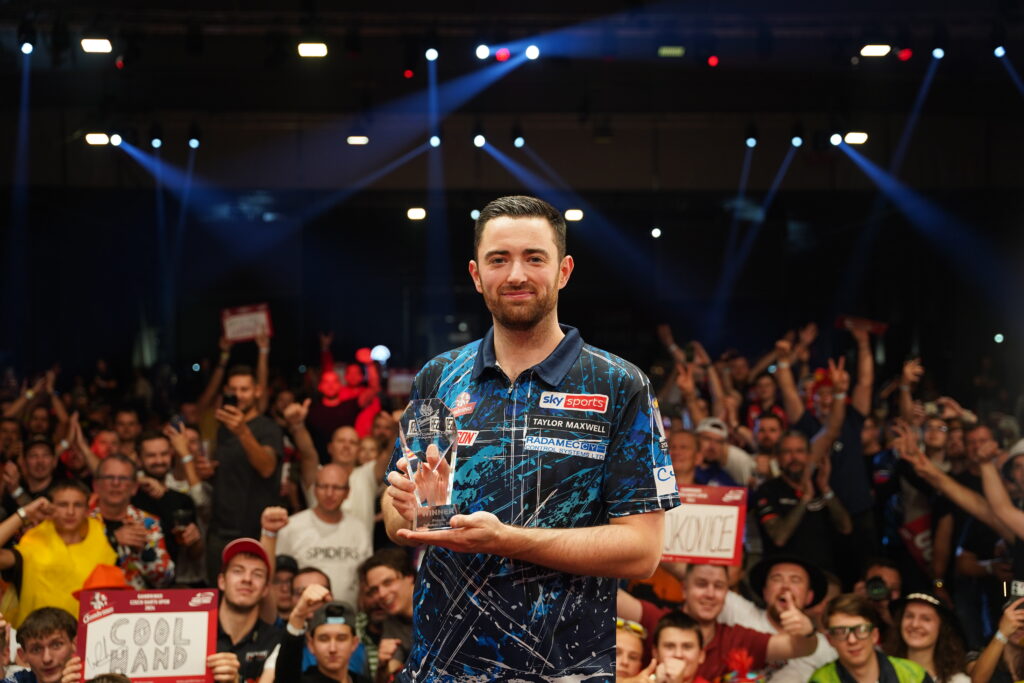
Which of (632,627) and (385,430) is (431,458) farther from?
(385,430)

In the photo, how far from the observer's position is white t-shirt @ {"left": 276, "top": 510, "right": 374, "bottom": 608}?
5.86 metres

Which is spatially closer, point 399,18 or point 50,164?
point 399,18

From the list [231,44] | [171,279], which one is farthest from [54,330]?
[231,44]

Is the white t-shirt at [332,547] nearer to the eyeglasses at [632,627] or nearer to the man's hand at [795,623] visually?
the eyeglasses at [632,627]

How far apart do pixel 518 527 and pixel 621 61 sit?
1065cm

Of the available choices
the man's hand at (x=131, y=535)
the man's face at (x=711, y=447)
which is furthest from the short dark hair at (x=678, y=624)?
the man's hand at (x=131, y=535)

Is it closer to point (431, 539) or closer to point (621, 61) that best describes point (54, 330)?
point (621, 61)

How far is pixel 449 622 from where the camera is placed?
199 centimetres

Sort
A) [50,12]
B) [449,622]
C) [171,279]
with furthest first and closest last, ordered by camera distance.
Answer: [171,279], [50,12], [449,622]

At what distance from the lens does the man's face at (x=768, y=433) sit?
748 centimetres

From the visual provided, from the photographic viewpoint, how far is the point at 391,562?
541 centimetres

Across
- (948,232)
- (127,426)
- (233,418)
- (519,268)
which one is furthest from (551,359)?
(948,232)

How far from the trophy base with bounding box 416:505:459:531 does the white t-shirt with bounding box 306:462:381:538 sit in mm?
4434

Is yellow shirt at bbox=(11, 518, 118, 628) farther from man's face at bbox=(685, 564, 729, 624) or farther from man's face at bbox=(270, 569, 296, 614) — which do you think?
man's face at bbox=(685, 564, 729, 624)
